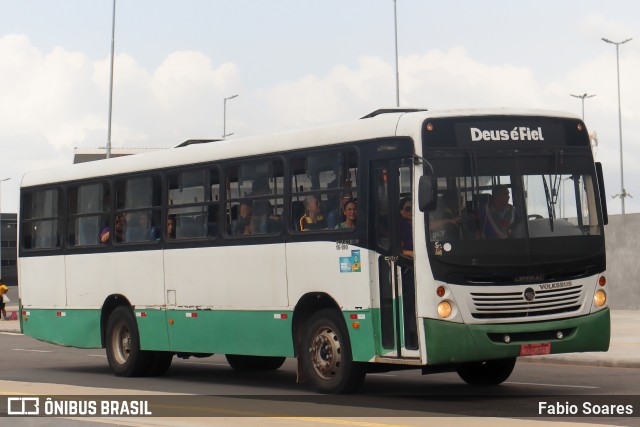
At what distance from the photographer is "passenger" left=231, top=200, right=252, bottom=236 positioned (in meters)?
18.0

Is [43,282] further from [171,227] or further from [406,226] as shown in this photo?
[406,226]

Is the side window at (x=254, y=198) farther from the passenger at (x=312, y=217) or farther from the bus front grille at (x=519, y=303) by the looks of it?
the bus front grille at (x=519, y=303)

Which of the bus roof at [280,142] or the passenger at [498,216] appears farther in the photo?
the bus roof at [280,142]

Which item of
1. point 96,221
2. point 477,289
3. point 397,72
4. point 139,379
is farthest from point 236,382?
point 397,72

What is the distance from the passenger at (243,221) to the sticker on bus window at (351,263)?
211 centimetres

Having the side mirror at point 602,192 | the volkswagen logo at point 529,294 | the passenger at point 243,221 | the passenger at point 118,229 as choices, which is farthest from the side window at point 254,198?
the side mirror at point 602,192

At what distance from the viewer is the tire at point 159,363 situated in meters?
20.9

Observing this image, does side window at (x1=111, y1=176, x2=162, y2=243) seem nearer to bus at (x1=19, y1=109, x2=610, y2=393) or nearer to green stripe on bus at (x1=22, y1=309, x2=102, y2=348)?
bus at (x1=19, y1=109, x2=610, y2=393)

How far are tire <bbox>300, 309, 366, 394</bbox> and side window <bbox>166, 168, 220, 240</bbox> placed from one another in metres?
2.60

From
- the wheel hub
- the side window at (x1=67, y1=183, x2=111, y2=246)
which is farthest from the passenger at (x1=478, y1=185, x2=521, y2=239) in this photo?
the side window at (x1=67, y1=183, x2=111, y2=246)

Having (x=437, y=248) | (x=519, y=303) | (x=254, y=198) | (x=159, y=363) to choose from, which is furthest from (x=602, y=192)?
(x=159, y=363)

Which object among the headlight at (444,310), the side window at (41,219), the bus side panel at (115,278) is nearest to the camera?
the headlight at (444,310)

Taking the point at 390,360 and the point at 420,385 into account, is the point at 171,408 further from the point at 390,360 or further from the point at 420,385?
the point at 420,385

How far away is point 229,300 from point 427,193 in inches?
176
